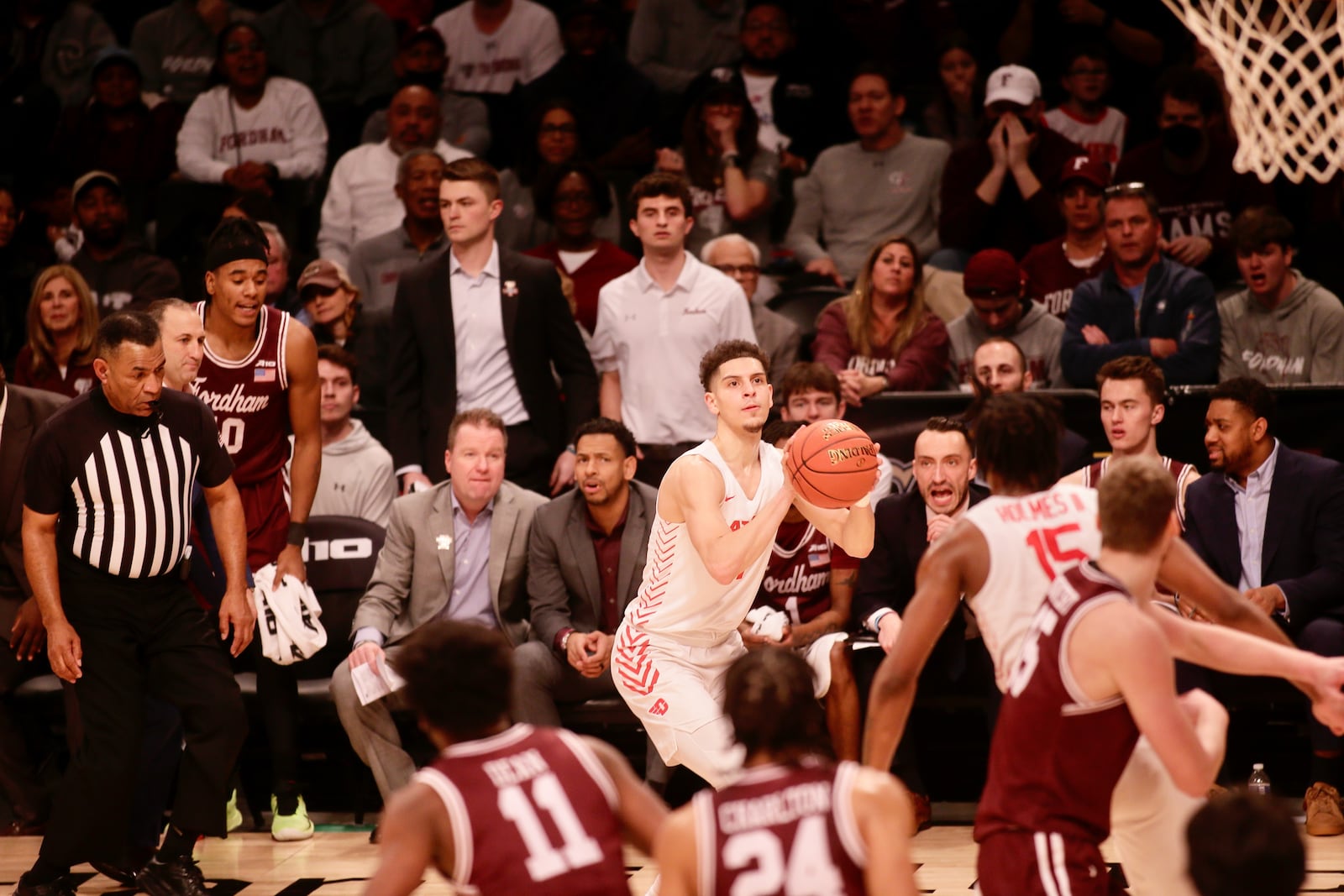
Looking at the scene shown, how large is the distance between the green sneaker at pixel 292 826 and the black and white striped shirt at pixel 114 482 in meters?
1.44

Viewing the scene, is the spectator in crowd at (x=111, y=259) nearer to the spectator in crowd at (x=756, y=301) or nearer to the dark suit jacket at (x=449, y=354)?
the dark suit jacket at (x=449, y=354)

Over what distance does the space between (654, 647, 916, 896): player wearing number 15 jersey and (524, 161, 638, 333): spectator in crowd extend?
18.1 ft

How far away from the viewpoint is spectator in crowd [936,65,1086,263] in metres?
8.73

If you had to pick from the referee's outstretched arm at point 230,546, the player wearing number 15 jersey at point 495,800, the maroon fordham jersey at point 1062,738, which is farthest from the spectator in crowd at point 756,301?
the player wearing number 15 jersey at point 495,800

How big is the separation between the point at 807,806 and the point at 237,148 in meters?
7.91

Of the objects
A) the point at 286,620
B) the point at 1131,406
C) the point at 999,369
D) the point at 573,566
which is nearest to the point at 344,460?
the point at 286,620

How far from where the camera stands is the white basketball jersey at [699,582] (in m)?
5.20

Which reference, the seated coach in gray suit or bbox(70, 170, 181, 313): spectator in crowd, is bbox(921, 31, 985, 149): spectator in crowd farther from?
bbox(70, 170, 181, 313): spectator in crowd

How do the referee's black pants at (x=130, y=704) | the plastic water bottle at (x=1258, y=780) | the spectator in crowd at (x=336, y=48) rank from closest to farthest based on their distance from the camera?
the referee's black pants at (x=130, y=704) < the plastic water bottle at (x=1258, y=780) < the spectator in crowd at (x=336, y=48)

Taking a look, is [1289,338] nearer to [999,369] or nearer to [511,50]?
[999,369]

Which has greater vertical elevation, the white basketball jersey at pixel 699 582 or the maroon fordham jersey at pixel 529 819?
the white basketball jersey at pixel 699 582

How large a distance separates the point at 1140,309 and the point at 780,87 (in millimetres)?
3274

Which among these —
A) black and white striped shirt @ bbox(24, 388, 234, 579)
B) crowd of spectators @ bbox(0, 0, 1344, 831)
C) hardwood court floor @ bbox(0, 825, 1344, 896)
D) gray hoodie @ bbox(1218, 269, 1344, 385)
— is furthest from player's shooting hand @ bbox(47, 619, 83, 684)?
gray hoodie @ bbox(1218, 269, 1344, 385)

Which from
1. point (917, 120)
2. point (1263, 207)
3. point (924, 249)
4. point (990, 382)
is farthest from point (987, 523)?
point (917, 120)
